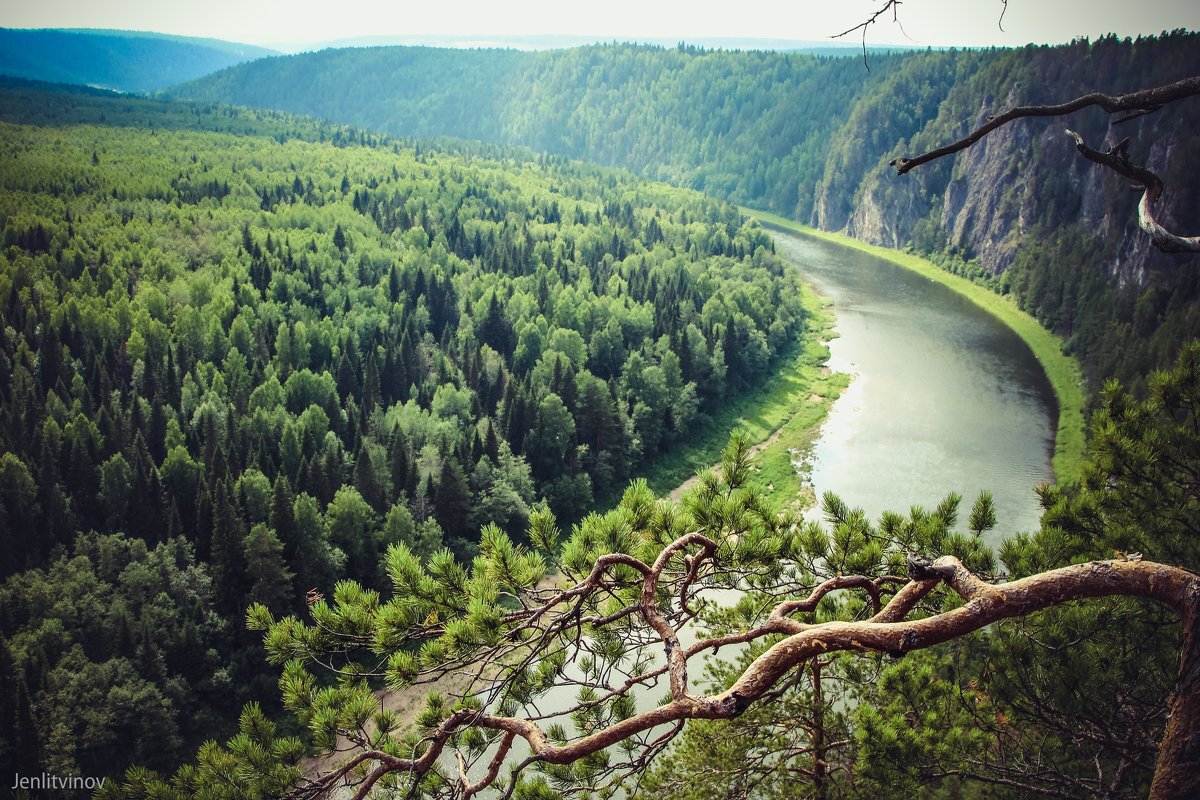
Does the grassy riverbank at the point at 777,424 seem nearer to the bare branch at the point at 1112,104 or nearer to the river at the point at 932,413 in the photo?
the river at the point at 932,413

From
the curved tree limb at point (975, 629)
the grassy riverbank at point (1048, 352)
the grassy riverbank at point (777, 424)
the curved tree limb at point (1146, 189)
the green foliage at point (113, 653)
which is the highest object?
the curved tree limb at point (1146, 189)

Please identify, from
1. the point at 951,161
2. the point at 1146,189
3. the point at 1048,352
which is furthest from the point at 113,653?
the point at 951,161

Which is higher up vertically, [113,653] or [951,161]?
[951,161]

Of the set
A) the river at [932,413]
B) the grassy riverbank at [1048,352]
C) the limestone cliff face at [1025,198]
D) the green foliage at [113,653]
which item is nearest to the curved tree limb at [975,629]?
the river at [932,413]

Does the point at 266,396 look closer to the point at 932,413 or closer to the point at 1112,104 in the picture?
the point at 932,413

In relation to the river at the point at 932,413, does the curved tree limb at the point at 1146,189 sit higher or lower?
higher

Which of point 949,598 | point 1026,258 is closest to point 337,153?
point 1026,258

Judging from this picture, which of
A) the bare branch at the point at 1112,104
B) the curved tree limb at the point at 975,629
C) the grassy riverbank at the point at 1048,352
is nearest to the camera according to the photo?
the curved tree limb at the point at 975,629
